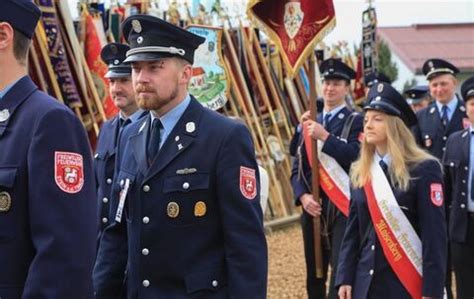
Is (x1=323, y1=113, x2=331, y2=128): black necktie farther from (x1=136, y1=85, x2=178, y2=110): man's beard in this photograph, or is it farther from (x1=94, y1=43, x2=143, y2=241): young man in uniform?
(x1=136, y1=85, x2=178, y2=110): man's beard

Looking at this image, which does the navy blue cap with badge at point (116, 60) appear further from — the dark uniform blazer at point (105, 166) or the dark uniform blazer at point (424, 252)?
the dark uniform blazer at point (424, 252)

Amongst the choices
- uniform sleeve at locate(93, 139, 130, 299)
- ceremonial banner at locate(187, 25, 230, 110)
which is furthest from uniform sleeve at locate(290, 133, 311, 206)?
uniform sleeve at locate(93, 139, 130, 299)

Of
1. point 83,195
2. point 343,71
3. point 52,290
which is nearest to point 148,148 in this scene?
point 83,195

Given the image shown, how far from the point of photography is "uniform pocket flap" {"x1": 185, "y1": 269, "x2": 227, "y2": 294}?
2.73 metres

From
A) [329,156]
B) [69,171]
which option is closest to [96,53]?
[329,156]

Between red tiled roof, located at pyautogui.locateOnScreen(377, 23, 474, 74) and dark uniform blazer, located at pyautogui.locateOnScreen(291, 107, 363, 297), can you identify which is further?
red tiled roof, located at pyautogui.locateOnScreen(377, 23, 474, 74)

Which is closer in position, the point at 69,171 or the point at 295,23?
the point at 69,171

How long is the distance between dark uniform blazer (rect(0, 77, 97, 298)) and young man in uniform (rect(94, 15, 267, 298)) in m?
0.57

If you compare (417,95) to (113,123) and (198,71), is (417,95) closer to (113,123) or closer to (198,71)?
(198,71)

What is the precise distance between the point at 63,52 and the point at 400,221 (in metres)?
5.19

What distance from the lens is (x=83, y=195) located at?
225 centimetres

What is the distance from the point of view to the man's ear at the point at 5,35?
88.0 inches

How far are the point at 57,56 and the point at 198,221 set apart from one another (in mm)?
5741

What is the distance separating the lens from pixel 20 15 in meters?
2.28
